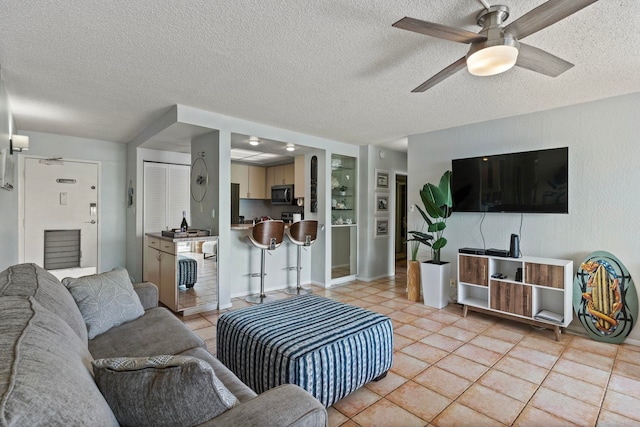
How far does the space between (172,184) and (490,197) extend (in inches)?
191

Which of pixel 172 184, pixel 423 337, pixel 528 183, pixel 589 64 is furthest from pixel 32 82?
pixel 528 183

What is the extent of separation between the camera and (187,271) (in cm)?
358

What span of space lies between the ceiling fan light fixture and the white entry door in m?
5.61

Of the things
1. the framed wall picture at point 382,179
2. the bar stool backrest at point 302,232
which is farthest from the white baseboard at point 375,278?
the framed wall picture at point 382,179

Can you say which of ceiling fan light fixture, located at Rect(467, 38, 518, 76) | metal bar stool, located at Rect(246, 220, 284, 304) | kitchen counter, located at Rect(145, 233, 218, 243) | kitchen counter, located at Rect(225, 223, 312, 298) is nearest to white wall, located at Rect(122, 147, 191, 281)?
kitchen counter, located at Rect(145, 233, 218, 243)

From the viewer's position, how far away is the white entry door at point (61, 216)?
465 cm

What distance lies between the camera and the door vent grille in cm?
480

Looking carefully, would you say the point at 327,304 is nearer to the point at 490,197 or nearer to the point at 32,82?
the point at 490,197

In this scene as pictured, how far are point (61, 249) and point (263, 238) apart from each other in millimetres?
3405

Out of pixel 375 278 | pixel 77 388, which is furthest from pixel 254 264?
pixel 77 388

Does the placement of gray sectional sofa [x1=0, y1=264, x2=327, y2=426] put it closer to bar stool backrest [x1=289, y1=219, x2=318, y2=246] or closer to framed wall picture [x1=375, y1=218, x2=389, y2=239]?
bar stool backrest [x1=289, y1=219, x2=318, y2=246]

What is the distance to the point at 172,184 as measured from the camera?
546 cm

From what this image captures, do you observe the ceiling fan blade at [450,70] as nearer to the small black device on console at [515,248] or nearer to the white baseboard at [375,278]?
the small black device on console at [515,248]

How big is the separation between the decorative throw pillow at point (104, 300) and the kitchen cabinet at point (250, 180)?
458 centimetres
